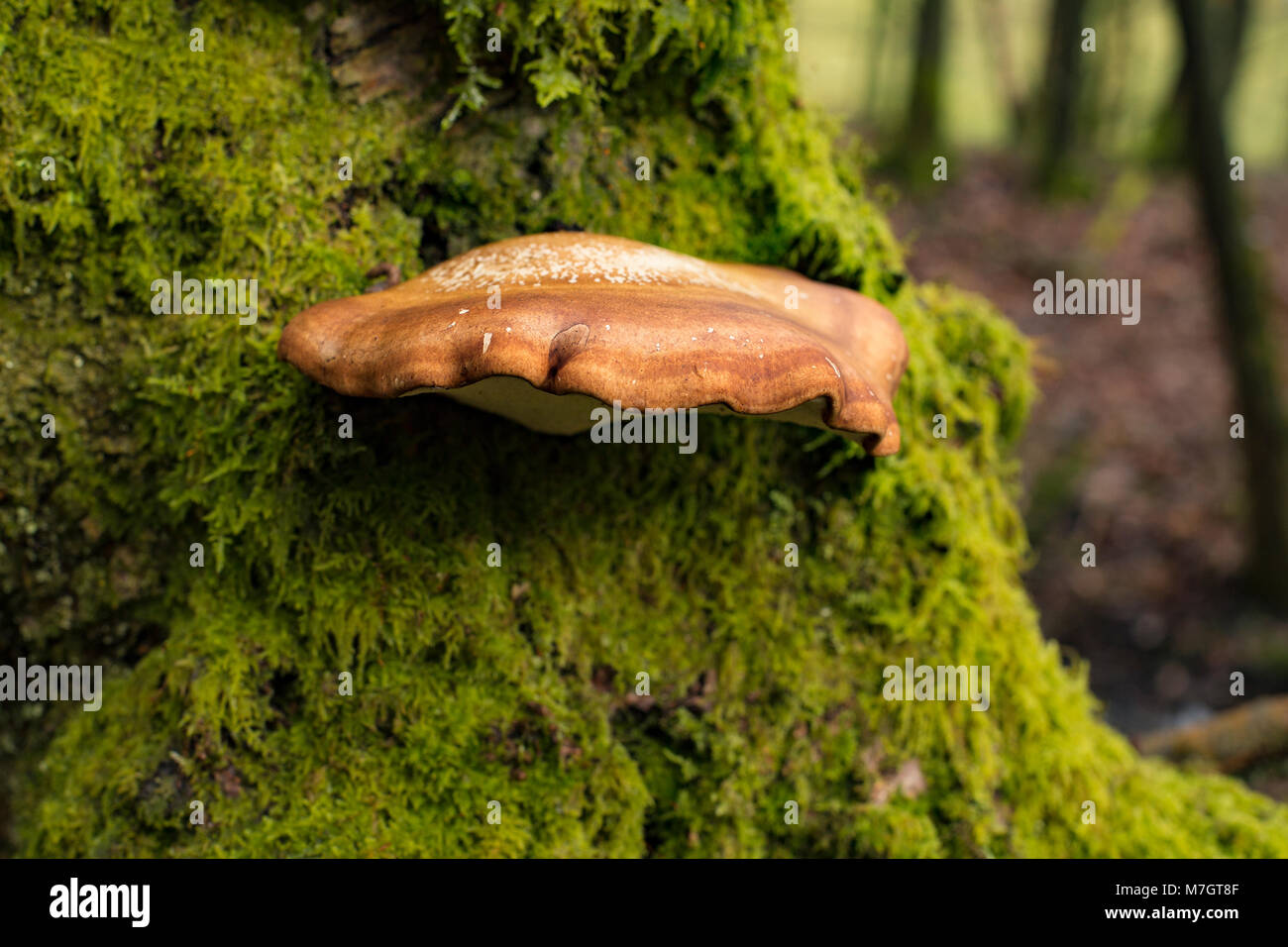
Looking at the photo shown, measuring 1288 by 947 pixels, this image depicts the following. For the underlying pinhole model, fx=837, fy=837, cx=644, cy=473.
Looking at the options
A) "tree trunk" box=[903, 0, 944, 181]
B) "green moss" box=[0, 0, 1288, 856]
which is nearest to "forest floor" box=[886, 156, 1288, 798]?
"tree trunk" box=[903, 0, 944, 181]

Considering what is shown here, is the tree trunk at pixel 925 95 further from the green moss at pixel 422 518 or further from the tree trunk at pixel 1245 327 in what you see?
the green moss at pixel 422 518

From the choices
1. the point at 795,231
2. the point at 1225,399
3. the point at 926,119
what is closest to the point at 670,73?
the point at 795,231

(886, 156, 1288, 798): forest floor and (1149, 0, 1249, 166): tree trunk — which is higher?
(1149, 0, 1249, 166): tree trunk

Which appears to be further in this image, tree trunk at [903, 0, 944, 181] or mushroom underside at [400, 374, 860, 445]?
tree trunk at [903, 0, 944, 181]

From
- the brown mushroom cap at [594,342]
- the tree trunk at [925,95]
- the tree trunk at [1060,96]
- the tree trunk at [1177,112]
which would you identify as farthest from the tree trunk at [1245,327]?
the tree trunk at [1060,96]

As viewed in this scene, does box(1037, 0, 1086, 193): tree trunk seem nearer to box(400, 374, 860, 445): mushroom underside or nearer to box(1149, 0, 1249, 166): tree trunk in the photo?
box(1149, 0, 1249, 166): tree trunk
